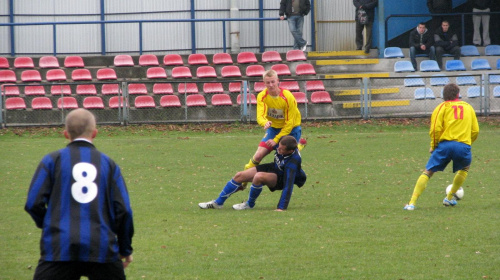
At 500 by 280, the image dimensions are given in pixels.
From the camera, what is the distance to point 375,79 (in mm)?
21094

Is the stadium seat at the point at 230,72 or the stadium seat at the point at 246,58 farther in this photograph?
the stadium seat at the point at 246,58

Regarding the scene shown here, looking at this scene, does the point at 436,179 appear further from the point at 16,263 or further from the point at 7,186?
the point at 16,263

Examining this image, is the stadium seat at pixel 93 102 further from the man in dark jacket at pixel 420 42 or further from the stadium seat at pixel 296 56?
the man in dark jacket at pixel 420 42

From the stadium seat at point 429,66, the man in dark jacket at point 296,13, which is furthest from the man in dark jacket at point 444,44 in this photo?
the man in dark jacket at point 296,13

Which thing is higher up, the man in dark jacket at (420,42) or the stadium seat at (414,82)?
the man in dark jacket at (420,42)

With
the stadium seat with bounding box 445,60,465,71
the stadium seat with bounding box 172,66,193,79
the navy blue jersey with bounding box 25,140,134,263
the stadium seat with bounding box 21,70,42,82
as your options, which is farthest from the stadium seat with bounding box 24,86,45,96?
the navy blue jersey with bounding box 25,140,134,263

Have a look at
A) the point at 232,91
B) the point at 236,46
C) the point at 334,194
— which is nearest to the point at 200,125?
the point at 232,91

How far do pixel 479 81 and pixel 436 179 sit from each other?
30.8ft

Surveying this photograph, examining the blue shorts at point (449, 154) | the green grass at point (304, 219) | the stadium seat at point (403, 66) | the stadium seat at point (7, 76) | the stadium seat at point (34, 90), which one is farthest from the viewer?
the stadium seat at point (403, 66)

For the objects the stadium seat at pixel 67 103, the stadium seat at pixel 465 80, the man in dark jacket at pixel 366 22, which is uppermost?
the man in dark jacket at pixel 366 22

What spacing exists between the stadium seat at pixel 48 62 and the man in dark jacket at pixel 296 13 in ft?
25.5

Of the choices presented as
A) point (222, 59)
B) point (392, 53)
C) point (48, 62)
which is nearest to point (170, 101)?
point (222, 59)

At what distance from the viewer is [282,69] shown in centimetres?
2386

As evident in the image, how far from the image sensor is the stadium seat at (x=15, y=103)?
20556 mm
